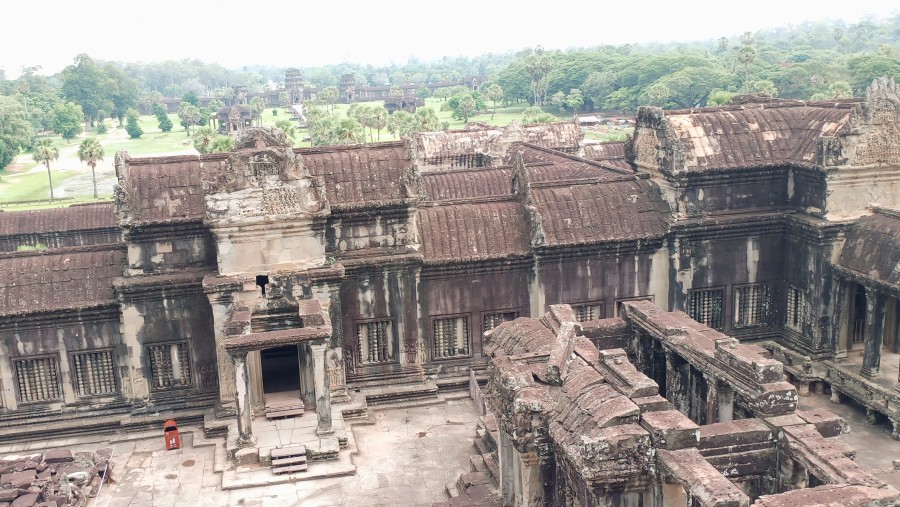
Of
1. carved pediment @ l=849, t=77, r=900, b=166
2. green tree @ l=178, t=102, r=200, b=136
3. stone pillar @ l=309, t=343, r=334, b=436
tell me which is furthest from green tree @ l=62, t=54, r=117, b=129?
carved pediment @ l=849, t=77, r=900, b=166

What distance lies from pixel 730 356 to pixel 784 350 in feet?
31.9

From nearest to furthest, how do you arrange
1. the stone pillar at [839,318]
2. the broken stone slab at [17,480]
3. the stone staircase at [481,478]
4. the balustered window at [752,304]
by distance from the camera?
the stone staircase at [481,478], the broken stone slab at [17,480], the stone pillar at [839,318], the balustered window at [752,304]

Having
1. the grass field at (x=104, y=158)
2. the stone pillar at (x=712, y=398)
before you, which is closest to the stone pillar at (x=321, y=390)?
the stone pillar at (x=712, y=398)

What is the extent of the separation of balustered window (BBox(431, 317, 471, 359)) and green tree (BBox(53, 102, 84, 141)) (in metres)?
131

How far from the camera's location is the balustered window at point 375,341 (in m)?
24.1

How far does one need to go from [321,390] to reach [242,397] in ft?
6.11

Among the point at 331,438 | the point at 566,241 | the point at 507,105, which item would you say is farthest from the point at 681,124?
the point at 507,105

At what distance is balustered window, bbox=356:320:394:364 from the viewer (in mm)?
24109

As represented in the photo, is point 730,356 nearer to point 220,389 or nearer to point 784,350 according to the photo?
point 784,350

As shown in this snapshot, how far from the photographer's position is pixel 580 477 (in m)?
14.0

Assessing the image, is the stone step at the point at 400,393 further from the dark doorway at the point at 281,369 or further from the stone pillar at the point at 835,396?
the stone pillar at the point at 835,396

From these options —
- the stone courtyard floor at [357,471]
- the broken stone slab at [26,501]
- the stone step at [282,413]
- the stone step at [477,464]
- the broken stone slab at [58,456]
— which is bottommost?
the stone courtyard floor at [357,471]

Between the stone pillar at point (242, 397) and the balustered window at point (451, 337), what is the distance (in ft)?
19.3

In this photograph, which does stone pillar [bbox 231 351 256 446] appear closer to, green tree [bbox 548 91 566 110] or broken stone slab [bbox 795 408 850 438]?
broken stone slab [bbox 795 408 850 438]
